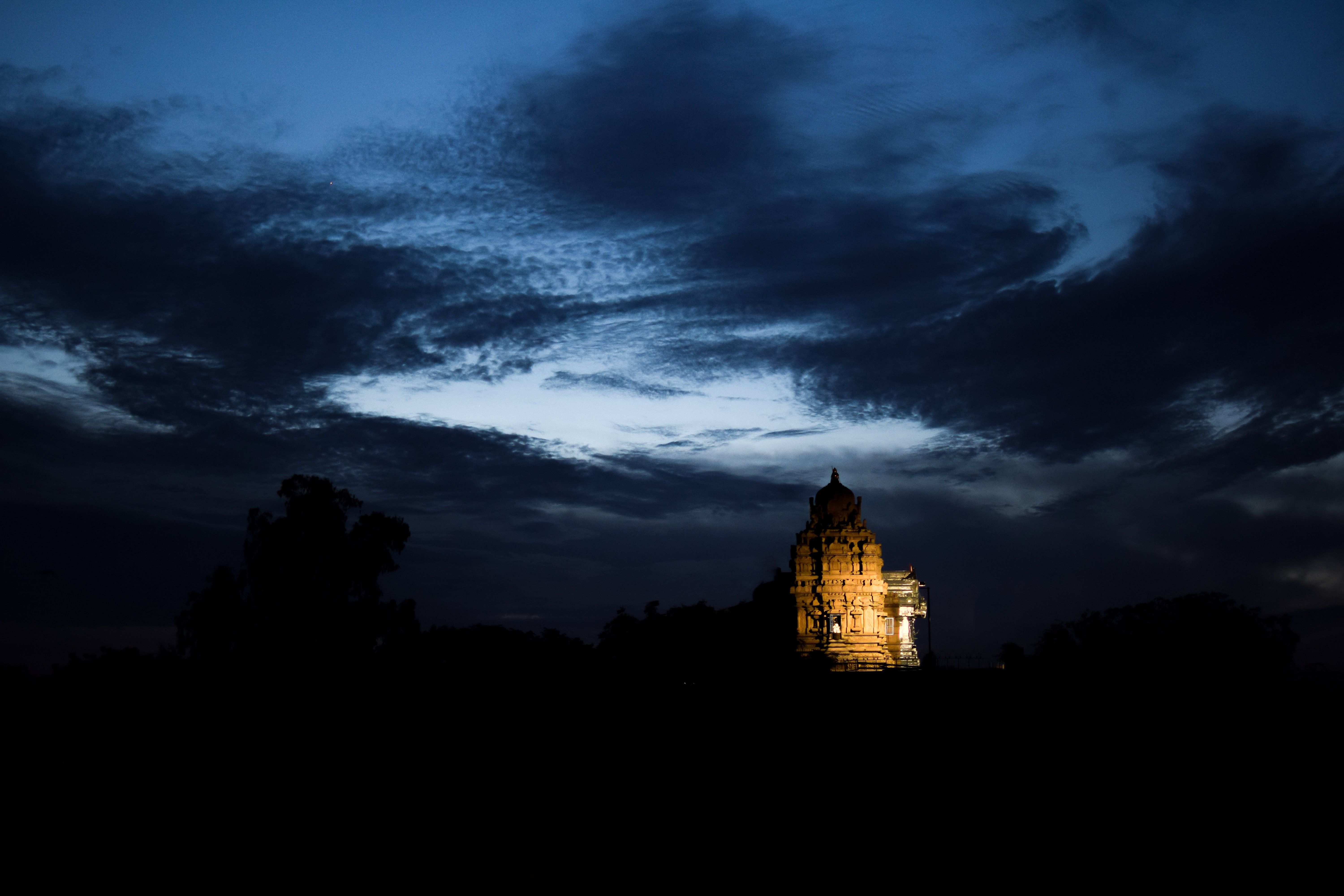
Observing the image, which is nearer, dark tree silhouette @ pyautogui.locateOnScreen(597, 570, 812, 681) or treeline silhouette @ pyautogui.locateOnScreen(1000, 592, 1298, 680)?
treeline silhouette @ pyautogui.locateOnScreen(1000, 592, 1298, 680)

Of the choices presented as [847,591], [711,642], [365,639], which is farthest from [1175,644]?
[365,639]

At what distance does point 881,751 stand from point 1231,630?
30.8 m

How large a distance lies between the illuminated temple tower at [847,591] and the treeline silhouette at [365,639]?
3308 millimetres

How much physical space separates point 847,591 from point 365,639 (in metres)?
33.8

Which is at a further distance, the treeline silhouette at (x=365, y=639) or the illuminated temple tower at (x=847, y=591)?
the illuminated temple tower at (x=847, y=591)

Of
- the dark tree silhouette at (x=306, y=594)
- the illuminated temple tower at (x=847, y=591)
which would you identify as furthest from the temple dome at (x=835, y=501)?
the dark tree silhouette at (x=306, y=594)

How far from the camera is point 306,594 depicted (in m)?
73.6

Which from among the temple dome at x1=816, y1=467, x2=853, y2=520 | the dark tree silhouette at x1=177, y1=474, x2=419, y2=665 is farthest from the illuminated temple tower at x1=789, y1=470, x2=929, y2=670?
the dark tree silhouette at x1=177, y1=474, x2=419, y2=665

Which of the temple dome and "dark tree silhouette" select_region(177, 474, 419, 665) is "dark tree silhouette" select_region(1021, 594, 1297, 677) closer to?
the temple dome

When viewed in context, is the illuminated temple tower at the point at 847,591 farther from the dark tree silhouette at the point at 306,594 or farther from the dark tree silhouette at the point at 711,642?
the dark tree silhouette at the point at 306,594

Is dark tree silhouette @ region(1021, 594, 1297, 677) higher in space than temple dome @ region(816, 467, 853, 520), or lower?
lower

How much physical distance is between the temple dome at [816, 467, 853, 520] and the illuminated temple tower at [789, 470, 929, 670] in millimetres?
53

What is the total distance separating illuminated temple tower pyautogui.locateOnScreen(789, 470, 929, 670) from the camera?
263 ft

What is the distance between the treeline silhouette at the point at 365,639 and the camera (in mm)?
66375
